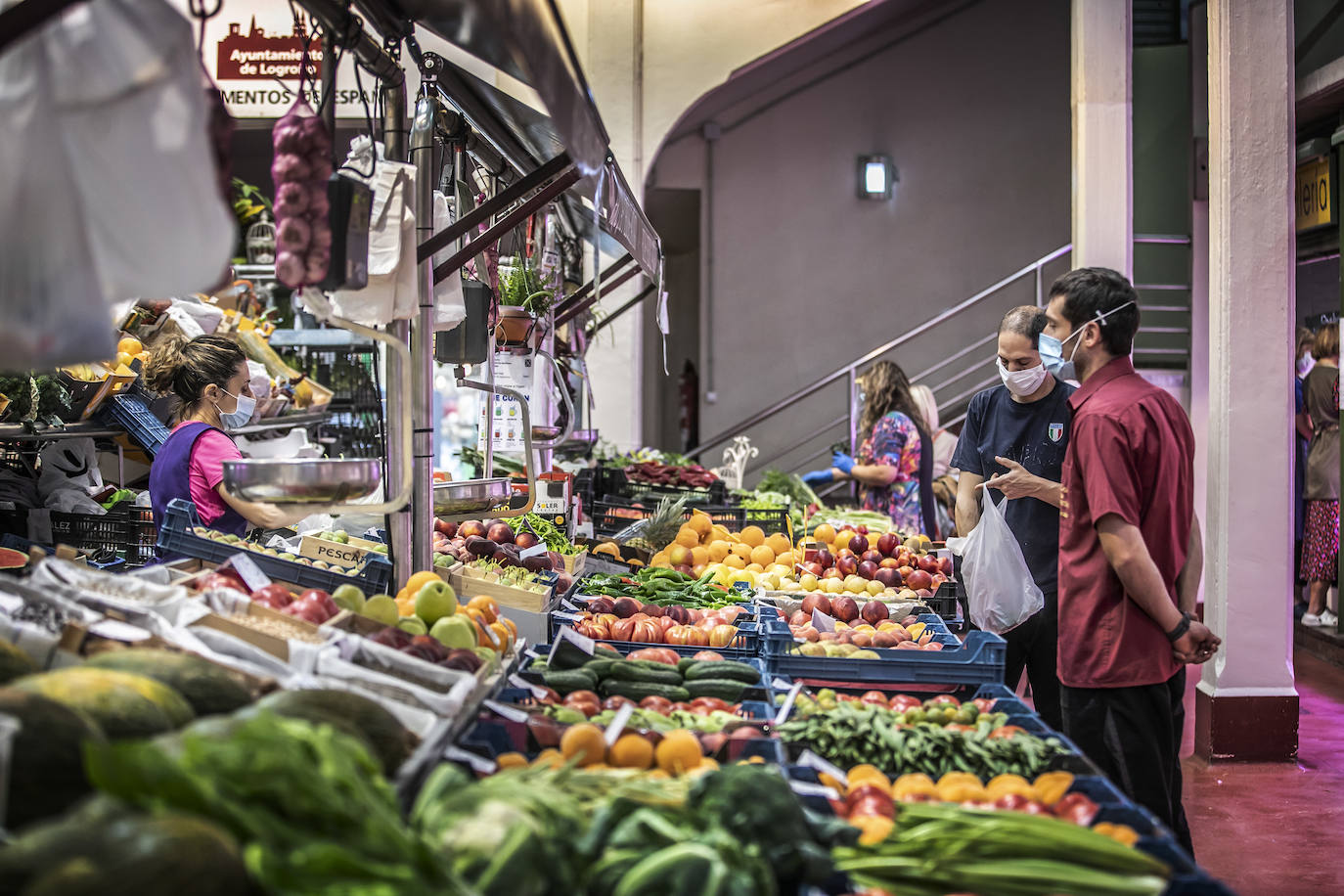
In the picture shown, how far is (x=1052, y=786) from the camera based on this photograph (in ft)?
7.04

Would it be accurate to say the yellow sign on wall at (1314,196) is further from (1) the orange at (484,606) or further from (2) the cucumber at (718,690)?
(1) the orange at (484,606)

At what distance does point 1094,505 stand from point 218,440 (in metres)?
2.92

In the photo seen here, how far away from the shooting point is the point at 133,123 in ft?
5.33

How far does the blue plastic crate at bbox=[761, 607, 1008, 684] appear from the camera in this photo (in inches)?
119

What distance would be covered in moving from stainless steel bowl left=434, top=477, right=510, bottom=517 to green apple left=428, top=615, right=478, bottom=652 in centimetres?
71

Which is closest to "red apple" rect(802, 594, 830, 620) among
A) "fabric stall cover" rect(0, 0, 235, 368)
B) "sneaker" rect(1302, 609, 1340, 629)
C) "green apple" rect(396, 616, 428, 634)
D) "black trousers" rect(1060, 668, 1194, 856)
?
"black trousers" rect(1060, 668, 1194, 856)

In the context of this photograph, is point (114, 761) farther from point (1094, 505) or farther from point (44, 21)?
point (1094, 505)

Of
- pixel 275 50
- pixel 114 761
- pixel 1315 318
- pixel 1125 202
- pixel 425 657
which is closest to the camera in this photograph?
pixel 114 761

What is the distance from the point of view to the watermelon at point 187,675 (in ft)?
5.80

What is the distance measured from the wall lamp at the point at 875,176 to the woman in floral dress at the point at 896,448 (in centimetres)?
503

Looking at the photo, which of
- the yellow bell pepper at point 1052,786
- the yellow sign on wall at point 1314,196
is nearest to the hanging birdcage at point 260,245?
the yellow bell pepper at point 1052,786

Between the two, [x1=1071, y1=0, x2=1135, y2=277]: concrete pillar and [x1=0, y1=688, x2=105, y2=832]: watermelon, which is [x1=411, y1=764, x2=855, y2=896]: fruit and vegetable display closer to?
[x1=0, y1=688, x2=105, y2=832]: watermelon

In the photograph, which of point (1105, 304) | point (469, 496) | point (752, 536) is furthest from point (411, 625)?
point (752, 536)

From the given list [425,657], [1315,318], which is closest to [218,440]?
[425,657]
